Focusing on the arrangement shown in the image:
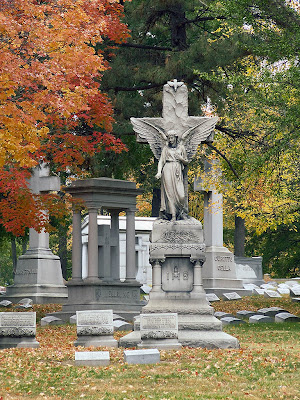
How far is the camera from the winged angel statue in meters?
15.2

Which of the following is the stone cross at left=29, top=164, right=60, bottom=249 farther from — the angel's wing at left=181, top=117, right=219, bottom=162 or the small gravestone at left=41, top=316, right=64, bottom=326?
the angel's wing at left=181, top=117, right=219, bottom=162

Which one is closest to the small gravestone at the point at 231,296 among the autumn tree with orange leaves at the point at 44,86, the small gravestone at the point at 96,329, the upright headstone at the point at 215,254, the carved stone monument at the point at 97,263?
the upright headstone at the point at 215,254

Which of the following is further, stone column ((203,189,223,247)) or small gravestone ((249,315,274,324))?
stone column ((203,189,223,247))

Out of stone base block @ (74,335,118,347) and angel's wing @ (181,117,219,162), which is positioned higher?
angel's wing @ (181,117,219,162)

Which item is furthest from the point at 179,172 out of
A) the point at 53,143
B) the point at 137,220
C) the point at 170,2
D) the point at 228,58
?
the point at 137,220

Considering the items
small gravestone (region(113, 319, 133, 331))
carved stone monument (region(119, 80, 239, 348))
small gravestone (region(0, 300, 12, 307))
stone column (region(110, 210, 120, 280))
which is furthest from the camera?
small gravestone (region(0, 300, 12, 307))

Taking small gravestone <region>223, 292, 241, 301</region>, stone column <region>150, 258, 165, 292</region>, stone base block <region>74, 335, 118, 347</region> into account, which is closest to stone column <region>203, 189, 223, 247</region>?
small gravestone <region>223, 292, 241, 301</region>

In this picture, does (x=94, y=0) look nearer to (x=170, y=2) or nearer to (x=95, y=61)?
(x=95, y=61)

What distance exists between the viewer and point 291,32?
19.1 m

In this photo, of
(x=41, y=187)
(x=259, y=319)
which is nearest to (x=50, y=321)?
(x=259, y=319)

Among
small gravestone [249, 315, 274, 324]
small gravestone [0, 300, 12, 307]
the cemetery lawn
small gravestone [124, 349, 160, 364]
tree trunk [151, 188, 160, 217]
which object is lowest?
the cemetery lawn

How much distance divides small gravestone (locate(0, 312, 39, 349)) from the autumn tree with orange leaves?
3.00 metres

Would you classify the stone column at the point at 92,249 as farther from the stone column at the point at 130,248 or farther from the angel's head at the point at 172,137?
the angel's head at the point at 172,137

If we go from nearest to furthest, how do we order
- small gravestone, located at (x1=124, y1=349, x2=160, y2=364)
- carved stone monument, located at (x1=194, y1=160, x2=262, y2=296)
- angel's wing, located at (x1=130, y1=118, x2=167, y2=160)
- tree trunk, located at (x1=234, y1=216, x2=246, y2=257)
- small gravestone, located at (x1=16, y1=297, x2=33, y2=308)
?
small gravestone, located at (x1=124, y1=349, x2=160, y2=364) → angel's wing, located at (x1=130, y1=118, x2=167, y2=160) → small gravestone, located at (x1=16, y1=297, x2=33, y2=308) → carved stone monument, located at (x1=194, y1=160, x2=262, y2=296) → tree trunk, located at (x1=234, y1=216, x2=246, y2=257)
